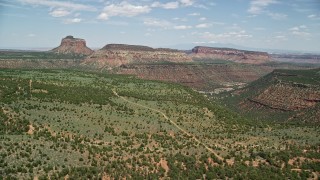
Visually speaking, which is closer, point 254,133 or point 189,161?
point 189,161

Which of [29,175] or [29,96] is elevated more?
[29,96]

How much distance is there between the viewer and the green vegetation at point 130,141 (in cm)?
4375

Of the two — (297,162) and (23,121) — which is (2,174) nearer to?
(23,121)

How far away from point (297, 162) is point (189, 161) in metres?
14.8

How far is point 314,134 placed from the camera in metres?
65.3

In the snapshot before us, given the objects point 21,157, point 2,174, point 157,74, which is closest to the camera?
point 2,174

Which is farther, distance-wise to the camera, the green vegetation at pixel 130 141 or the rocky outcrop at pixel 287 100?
the rocky outcrop at pixel 287 100

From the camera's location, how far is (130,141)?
177 ft

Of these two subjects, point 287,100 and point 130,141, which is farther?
point 287,100

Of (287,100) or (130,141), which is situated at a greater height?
(130,141)

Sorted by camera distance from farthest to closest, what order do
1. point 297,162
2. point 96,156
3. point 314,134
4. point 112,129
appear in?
point 314,134 → point 112,129 → point 297,162 → point 96,156

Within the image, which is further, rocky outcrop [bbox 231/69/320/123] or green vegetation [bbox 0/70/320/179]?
rocky outcrop [bbox 231/69/320/123]

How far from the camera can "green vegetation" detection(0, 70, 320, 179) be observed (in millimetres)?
43750

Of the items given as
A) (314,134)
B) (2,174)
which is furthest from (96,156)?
(314,134)
